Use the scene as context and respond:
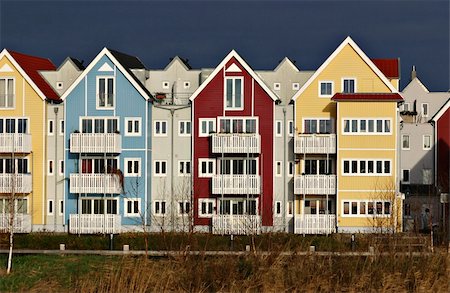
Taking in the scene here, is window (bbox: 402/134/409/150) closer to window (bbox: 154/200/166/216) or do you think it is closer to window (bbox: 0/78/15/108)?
window (bbox: 154/200/166/216)

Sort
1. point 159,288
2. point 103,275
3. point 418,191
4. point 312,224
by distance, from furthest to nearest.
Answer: point 418,191, point 312,224, point 103,275, point 159,288

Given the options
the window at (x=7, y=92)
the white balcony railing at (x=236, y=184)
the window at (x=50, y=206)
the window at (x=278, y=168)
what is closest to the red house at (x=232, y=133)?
the white balcony railing at (x=236, y=184)

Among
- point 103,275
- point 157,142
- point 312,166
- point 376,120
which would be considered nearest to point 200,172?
point 157,142

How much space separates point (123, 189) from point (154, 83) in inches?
360

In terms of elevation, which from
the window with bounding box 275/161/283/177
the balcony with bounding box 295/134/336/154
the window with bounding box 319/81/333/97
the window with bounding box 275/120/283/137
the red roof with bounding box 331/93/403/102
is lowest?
the window with bounding box 275/161/283/177

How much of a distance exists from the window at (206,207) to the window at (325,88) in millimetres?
9685

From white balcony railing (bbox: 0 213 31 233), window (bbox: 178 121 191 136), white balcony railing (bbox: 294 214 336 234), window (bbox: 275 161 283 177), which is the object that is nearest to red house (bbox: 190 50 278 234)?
window (bbox: 275 161 283 177)

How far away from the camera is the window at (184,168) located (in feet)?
191

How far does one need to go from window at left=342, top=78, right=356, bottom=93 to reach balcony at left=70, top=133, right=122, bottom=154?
575 inches

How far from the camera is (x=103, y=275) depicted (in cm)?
2645

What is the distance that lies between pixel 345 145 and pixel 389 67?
9.64 m

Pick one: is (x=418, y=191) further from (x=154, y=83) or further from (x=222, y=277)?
(x=222, y=277)

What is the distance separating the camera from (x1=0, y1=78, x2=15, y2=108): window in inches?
2315

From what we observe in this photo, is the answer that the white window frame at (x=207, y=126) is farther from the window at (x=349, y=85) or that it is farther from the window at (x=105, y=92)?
the window at (x=349, y=85)
